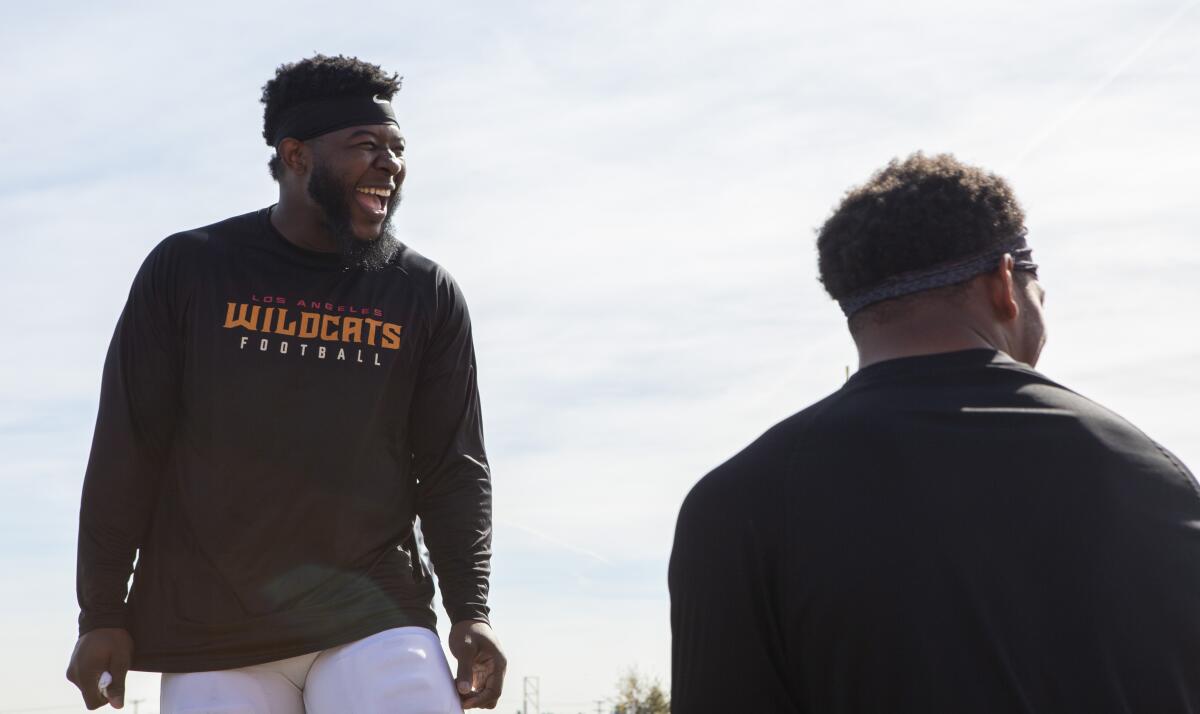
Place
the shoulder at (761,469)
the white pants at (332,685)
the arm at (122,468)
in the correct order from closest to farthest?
the shoulder at (761,469)
the white pants at (332,685)
the arm at (122,468)

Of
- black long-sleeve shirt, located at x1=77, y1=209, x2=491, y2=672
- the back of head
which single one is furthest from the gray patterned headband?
black long-sleeve shirt, located at x1=77, y1=209, x2=491, y2=672

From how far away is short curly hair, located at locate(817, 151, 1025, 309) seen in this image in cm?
273

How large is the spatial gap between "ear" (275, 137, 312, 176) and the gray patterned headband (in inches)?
107

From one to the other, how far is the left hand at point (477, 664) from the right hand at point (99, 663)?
105 centimetres

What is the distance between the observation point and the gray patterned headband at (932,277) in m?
2.71

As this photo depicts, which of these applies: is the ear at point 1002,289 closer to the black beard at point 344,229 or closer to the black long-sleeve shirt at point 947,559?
the black long-sleeve shirt at point 947,559

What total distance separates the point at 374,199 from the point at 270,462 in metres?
1.00

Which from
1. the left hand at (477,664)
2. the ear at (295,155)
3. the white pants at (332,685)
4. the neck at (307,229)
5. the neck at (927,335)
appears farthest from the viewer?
the ear at (295,155)

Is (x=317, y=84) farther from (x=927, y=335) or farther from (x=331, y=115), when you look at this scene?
(x=927, y=335)

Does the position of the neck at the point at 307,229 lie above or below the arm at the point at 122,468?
above

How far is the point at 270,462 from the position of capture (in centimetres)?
446

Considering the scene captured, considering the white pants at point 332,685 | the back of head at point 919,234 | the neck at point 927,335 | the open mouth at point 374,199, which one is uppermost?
the open mouth at point 374,199

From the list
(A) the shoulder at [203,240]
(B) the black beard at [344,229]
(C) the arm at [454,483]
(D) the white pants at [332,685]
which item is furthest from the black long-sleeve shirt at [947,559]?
(A) the shoulder at [203,240]

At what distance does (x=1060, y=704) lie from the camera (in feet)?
7.75
